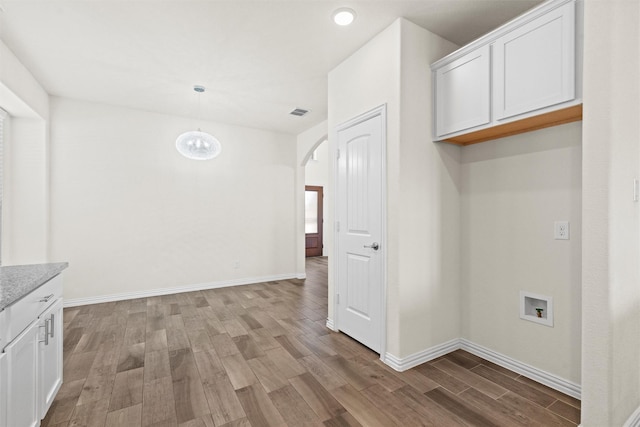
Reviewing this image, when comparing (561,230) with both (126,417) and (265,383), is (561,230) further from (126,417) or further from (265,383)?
(126,417)

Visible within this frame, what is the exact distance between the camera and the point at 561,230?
7.07 ft

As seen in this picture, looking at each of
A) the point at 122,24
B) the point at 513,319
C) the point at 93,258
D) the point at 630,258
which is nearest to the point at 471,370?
the point at 513,319

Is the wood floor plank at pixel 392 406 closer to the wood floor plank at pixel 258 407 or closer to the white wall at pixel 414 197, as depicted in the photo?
the white wall at pixel 414 197

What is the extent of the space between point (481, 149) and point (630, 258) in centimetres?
128

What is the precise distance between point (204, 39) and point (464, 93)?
7.66ft

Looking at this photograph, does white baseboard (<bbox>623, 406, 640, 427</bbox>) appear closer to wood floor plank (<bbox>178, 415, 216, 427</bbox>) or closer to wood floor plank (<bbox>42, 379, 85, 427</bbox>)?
wood floor plank (<bbox>178, 415, 216, 427</bbox>)

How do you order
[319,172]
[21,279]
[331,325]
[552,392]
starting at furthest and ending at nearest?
[319,172] < [331,325] < [552,392] < [21,279]

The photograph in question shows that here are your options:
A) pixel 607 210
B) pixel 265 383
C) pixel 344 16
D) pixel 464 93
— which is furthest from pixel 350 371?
pixel 344 16

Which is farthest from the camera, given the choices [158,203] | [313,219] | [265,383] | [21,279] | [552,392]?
[313,219]

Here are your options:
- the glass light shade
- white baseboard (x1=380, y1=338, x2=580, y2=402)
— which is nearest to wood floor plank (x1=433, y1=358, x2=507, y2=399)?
white baseboard (x1=380, y1=338, x2=580, y2=402)

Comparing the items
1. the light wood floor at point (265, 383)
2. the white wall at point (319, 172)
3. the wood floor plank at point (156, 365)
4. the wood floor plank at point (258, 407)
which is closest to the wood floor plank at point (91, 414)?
the light wood floor at point (265, 383)

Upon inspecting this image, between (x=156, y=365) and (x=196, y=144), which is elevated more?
(x=196, y=144)

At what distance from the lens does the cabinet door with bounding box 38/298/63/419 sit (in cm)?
172

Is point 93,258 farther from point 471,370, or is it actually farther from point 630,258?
point 630,258
